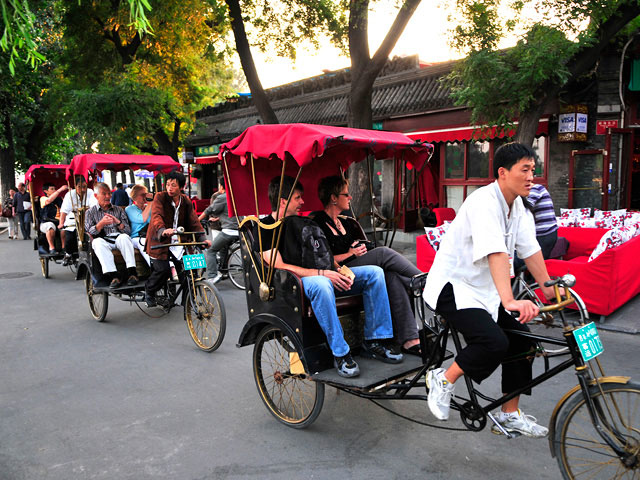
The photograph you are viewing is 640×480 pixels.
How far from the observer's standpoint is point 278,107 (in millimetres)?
18500

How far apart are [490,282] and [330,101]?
46.7 ft

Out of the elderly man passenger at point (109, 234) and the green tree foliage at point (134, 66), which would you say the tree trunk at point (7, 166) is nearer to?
the green tree foliage at point (134, 66)

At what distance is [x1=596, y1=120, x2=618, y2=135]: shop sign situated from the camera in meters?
9.93

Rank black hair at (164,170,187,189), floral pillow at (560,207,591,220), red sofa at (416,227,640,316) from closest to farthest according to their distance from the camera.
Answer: red sofa at (416,227,640,316)
black hair at (164,170,187,189)
floral pillow at (560,207,591,220)

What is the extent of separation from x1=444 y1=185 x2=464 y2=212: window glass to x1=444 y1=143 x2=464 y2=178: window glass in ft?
1.03

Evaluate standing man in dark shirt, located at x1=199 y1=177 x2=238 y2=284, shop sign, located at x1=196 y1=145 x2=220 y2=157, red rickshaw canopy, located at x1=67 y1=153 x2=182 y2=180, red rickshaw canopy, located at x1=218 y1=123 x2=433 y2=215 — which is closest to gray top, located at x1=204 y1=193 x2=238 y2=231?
standing man in dark shirt, located at x1=199 y1=177 x2=238 y2=284

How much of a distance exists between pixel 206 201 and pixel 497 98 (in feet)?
51.9

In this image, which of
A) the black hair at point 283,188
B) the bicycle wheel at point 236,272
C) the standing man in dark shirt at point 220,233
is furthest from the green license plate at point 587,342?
the bicycle wheel at point 236,272

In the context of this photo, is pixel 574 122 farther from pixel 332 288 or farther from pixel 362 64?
pixel 332 288

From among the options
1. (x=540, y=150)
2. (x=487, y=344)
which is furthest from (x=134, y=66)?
(x=487, y=344)

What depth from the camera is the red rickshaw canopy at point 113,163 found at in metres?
7.05

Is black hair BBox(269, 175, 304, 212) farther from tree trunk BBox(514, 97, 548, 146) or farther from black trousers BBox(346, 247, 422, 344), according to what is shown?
tree trunk BBox(514, 97, 548, 146)

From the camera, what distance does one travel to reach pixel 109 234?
22.9 feet

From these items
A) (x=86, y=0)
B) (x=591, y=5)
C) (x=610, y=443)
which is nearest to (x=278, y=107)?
(x=86, y=0)
